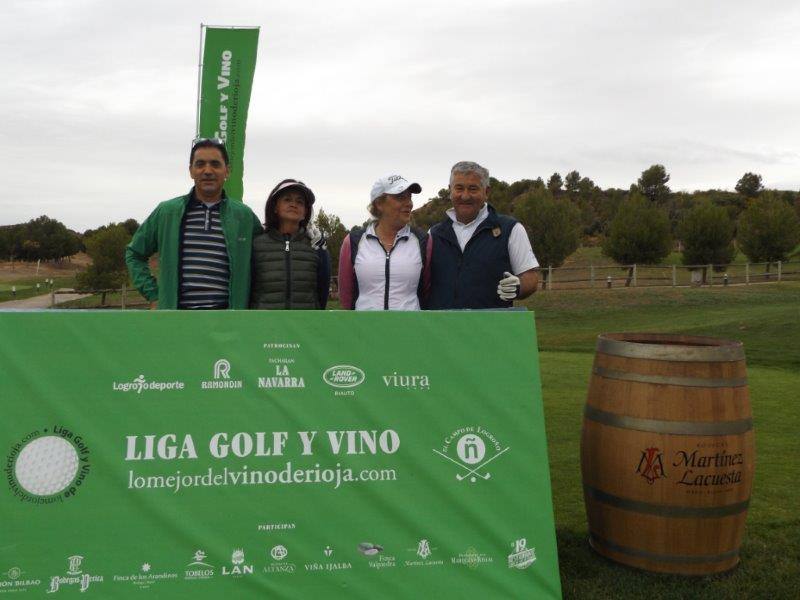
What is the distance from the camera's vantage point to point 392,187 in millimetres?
3658

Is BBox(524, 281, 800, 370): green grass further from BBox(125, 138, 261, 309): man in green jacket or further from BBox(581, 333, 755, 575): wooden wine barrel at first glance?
BBox(125, 138, 261, 309): man in green jacket

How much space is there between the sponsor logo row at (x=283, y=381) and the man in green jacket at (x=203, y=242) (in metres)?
0.98

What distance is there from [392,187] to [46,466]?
205cm

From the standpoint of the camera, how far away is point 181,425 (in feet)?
8.38

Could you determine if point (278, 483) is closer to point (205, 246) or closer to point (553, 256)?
point (205, 246)

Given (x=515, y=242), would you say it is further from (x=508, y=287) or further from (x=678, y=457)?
(x=678, y=457)

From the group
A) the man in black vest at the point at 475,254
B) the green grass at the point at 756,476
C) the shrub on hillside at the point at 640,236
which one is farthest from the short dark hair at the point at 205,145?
the shrub on hillside at the point at 640,236

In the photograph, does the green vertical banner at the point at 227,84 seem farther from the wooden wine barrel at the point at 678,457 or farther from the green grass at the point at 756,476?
the wooden wine barrel at the point at 678,457

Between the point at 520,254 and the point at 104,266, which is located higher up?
the point at 520,254

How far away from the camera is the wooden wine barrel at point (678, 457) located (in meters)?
3.01

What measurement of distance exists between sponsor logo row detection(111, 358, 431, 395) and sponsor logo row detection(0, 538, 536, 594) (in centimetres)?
57

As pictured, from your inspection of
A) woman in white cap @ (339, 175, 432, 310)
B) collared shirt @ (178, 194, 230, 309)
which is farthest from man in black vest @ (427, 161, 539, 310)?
collared shirt @ (178, 194, 230, 309)

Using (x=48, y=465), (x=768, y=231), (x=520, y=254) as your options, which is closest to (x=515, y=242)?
(x=520, y=254)

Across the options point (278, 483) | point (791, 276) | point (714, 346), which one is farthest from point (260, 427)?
point (791, 276)
